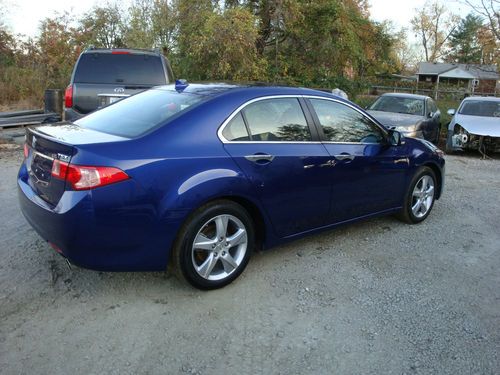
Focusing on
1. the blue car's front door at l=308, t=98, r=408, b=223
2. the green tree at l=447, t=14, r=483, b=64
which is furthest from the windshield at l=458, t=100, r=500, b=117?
the green tree at l=447, t=14, r=483, b=64

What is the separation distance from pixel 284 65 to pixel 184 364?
13709 millimetres

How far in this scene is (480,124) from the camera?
11070 millimetres

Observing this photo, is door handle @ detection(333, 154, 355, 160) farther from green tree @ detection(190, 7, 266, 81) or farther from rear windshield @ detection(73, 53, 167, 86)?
green tree @ detection(190, 7, 266, 81)

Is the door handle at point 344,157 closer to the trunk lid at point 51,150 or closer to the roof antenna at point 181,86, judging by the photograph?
the roof antenna at point 181,86

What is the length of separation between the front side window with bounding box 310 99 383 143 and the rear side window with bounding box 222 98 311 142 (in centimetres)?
26

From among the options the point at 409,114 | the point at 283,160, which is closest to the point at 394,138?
the point at 283,160

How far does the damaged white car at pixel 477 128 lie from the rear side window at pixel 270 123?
8.39 metres

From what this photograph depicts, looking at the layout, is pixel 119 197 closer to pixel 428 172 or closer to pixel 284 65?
pixel 428 172

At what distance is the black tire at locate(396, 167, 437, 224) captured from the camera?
5.19 m

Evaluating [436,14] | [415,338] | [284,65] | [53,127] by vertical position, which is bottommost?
[415,338]

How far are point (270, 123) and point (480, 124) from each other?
9123 mm

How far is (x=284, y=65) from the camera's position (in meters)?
15.3

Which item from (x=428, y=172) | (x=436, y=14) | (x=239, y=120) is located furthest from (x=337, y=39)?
(x=436, y=14)

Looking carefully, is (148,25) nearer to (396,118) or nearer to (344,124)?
(396,118)
